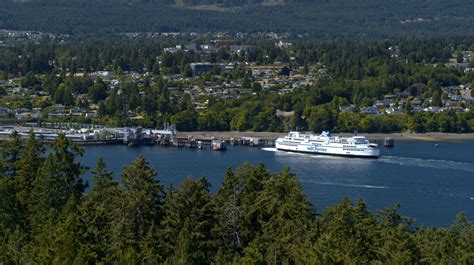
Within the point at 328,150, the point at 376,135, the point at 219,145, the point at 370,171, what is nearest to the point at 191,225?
the point at 370,171

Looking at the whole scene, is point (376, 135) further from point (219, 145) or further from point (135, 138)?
point (135, 138)

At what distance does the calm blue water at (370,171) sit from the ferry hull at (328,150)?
273 millimetres

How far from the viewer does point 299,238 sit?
10148 millimetres

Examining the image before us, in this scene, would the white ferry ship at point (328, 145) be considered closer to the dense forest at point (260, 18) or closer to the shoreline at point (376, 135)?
the shoreline at point (376, 135)

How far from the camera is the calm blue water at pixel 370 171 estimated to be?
→ 18.3 metres

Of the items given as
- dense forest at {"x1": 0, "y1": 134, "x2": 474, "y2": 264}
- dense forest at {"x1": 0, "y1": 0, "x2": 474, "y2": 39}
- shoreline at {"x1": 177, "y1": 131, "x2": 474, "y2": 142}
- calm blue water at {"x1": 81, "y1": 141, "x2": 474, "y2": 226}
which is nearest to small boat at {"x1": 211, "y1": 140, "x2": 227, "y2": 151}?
calm blue water at {"x1": 81, "y1": 141, "x2": 474, "y2": 226}

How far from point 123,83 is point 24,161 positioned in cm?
2439

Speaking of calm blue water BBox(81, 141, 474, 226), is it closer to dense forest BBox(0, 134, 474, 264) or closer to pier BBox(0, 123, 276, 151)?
pier BBox(0, 123, 276, 151)

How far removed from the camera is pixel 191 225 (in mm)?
10375

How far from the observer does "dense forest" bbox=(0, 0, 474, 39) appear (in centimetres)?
6038

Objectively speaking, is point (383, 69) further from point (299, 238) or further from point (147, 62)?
point (299, 238)

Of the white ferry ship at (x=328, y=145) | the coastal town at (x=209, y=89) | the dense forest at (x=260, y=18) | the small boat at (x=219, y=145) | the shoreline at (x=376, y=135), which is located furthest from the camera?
the dense forest at (x=260, y=18)

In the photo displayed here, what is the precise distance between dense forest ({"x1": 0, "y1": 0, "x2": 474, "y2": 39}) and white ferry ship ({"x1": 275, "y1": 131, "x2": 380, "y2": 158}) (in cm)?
3036

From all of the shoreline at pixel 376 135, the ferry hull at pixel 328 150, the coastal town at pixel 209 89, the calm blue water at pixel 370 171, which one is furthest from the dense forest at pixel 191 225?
the coastal town at pixel 209 89
